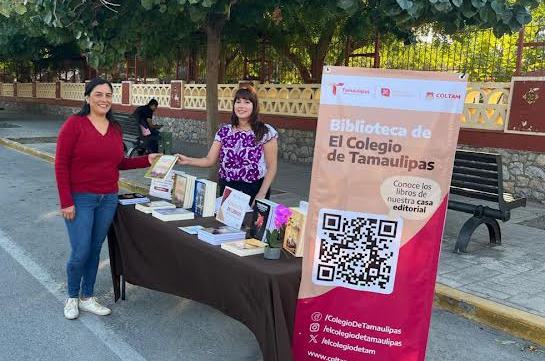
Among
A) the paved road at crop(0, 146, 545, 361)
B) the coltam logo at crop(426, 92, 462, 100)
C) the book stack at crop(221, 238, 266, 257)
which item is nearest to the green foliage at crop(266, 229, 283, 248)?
the book stack at crop(221, 238, 266, 257)

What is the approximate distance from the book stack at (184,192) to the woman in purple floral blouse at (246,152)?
0.53ft

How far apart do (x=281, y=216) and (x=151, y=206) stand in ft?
4.47

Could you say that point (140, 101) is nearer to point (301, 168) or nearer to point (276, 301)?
point (301, 168)

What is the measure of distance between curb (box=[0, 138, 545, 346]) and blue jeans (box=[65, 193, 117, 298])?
293 centimetres

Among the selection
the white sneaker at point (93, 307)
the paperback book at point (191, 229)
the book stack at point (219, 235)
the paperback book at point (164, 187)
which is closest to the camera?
the book stack at point (219, 235)

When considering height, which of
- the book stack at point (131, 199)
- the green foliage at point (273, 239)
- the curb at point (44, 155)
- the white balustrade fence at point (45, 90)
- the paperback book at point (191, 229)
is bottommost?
the curb at point (44, 155)

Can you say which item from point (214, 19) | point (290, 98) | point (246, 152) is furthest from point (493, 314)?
point (290, 98)

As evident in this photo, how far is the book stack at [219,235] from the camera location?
134 inches

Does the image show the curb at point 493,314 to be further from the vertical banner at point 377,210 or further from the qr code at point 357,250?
the qr code at point 357,250

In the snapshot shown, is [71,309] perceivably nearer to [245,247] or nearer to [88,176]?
[88,176]

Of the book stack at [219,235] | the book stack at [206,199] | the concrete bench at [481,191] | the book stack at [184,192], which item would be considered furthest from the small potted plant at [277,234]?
the concrete bench at [481,191]

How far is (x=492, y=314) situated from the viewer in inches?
171

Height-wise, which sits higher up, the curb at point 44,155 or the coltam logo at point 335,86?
the coltam logo at point 335,86

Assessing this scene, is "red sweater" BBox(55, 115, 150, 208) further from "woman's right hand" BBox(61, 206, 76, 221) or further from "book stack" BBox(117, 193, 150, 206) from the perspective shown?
"book stack" BBox(117, 193, 150, 206)
